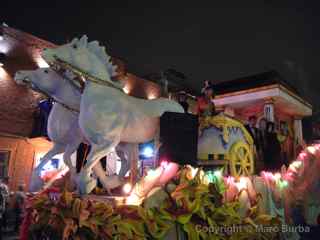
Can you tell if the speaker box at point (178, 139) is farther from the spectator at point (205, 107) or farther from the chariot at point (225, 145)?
the spectator at point (205, 107)

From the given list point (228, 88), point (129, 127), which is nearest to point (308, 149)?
point (129, 127)

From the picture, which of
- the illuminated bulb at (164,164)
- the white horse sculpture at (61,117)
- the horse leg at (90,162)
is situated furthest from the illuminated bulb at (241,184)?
the horse leg at (90,162)

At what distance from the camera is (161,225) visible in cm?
280

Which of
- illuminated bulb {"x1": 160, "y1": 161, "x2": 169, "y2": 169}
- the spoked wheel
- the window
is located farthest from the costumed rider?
the window

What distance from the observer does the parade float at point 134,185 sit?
2.74m

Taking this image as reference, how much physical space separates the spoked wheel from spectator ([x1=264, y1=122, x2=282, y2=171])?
844mm

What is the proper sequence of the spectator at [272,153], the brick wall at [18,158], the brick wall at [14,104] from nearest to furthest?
1. the spectator at [272,153]
2. the brick wall at [18,158]
3. the brick wall at [14,104]

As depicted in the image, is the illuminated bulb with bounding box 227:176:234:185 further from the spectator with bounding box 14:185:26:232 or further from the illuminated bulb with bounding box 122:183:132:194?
the spectator with bounding box 14:185:26:232

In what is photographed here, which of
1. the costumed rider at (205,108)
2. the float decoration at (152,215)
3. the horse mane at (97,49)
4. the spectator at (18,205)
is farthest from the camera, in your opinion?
the spectator at (18,205)

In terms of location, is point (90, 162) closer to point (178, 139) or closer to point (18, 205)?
point (178, 139)

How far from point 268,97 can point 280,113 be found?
181 cm

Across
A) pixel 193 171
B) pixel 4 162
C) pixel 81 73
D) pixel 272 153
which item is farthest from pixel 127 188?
pixel 4 162

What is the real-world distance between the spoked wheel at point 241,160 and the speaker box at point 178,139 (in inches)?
24.2

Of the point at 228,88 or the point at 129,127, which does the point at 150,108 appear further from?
the point at 228,88
